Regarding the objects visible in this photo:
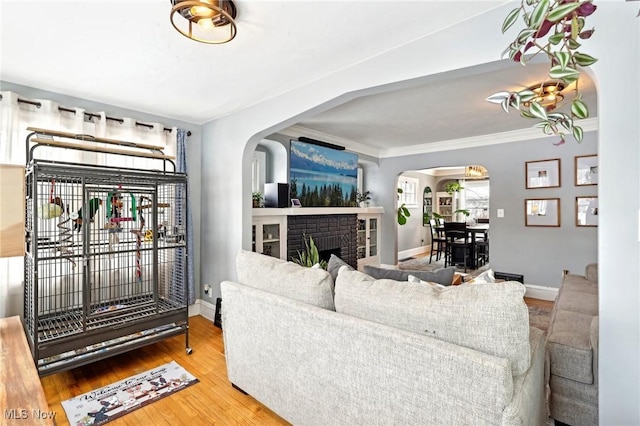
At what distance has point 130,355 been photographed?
109 inches

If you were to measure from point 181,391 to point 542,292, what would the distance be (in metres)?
4.72

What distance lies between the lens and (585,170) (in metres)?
4.10

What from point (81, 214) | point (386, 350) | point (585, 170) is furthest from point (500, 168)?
point (81, 214)

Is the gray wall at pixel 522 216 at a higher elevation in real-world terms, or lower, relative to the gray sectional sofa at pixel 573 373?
higher

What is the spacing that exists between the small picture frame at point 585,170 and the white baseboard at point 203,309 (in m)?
4.96

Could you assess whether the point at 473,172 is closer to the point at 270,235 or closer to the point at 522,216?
the point at 522,216

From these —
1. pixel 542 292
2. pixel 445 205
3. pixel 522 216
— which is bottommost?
pixel 542 292

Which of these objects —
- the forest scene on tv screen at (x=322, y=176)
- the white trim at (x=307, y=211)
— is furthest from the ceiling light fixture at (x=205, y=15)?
the forest scene on tv screen at (x=322, y=176)

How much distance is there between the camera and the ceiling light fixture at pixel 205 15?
4.82 ft

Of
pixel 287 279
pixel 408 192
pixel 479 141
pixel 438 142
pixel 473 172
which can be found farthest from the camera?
pixel 408 192

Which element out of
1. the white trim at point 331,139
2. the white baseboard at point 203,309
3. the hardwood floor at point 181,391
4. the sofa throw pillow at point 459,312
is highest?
the white trim at point 331,139

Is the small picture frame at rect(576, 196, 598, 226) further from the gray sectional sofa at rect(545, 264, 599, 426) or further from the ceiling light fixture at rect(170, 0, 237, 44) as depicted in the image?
the ceiling light fixture at rect(170, 0, 237, 44)

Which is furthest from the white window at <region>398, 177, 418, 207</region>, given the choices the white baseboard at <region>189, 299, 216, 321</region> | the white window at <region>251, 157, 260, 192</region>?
the white baseboard at <region>189, 299, 216, 321</region>

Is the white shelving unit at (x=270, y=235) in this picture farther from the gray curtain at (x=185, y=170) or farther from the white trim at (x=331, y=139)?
the white trim at (x=331, y=139)
